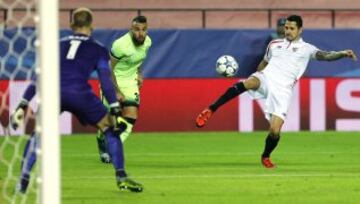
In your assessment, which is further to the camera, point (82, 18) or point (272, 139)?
point (272, 139)

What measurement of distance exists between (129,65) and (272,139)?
2.50m

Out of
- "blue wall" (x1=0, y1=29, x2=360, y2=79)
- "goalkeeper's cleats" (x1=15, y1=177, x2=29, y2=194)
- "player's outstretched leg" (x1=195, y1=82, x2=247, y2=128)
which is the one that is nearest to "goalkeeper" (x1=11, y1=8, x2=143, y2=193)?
"goalkeeper's cleats" (x1=15, y1=177, x2=29, y2=194)

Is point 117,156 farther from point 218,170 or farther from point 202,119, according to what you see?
point 202,119

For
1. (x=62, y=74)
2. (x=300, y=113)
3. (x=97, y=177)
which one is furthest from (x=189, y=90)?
Result: (x=62, y=74)

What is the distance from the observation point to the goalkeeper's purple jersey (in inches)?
388

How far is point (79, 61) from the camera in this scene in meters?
9.85

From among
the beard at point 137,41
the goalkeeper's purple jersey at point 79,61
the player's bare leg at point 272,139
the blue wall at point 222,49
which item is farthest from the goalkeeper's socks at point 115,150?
the blue wall at point 222,49

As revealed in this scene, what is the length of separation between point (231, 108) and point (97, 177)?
8.15 metres

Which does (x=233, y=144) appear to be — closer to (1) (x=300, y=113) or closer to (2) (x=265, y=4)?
(1) (x=300, y=113)

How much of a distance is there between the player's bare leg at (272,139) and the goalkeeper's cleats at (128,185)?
306 cm

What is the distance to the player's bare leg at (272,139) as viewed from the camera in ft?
43.0

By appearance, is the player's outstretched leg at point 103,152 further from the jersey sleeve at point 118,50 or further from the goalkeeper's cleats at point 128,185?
the goalkeeper's cleats at point 128,185

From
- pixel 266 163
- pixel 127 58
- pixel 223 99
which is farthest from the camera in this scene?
pixel 127 58

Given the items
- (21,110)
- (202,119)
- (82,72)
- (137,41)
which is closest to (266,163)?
(202,119)
